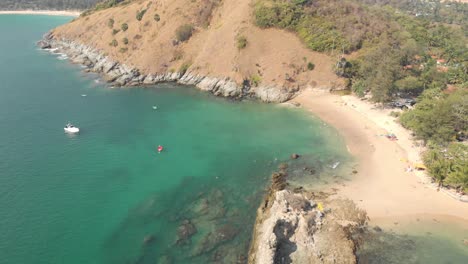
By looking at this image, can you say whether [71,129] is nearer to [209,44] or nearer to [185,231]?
[185,231]

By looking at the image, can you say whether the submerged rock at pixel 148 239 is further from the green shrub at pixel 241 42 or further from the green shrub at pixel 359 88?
the green shrub at pixel 241 42

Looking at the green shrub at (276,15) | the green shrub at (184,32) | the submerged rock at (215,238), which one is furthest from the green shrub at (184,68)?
the submerged rock at (215,238)

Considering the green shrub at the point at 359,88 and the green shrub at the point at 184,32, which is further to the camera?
the green shrub at the point at 184,32

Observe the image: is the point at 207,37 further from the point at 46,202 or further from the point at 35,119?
the point at 46,202

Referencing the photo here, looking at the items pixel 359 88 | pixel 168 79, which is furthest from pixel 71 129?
pixel 359 88

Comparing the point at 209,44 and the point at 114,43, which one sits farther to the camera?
the point at 114,43

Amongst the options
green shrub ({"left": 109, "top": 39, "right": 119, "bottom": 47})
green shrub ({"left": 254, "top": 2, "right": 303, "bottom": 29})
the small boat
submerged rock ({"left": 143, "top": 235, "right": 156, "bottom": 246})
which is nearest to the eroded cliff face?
green shrub ({"left": 109, "top": 39, "right": 119, "bottom": 47})
